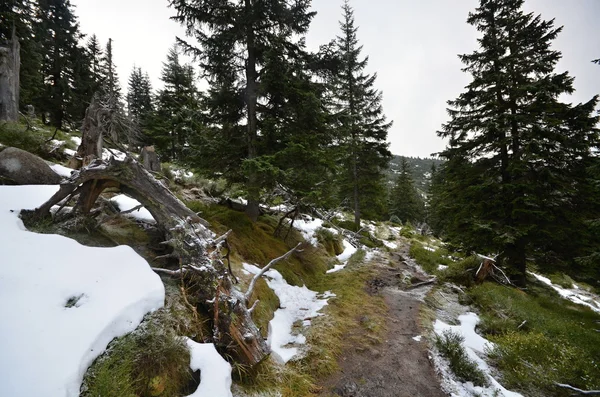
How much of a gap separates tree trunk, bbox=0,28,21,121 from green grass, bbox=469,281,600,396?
17323 millimetres

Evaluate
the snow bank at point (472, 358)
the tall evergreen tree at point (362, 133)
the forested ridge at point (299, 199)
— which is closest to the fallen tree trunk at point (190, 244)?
the forested ridge at point (299, 199)

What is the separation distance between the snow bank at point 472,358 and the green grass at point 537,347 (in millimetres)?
227

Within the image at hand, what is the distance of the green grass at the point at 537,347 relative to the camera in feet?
12.1

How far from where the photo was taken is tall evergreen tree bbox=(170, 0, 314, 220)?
760 centimetres

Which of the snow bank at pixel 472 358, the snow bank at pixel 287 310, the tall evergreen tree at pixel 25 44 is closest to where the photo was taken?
the snow bank at pixel 472 358

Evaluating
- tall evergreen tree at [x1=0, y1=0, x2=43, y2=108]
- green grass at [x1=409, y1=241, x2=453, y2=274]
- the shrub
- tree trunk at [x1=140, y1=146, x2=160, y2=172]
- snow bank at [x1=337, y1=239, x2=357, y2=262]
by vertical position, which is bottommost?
snow bank at [x1=337, y1=239, x2=357, y2=262]

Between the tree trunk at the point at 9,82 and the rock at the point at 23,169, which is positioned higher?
the tree trunk at the point at 9,82

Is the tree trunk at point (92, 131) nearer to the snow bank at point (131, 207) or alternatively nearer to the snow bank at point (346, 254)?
the snow bank at point (131, 207)

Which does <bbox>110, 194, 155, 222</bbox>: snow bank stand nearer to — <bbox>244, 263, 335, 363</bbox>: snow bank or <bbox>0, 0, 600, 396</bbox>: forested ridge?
<bbox>0, 0, 600, 396</bbox>: forested ridge

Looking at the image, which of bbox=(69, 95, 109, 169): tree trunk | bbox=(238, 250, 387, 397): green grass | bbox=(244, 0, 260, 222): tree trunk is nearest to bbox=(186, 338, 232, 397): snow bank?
bbox=(238, 250, 387, 397): green grass

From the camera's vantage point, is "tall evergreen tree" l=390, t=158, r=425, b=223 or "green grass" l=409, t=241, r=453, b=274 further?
"tall evergreen tree" l=390, t=158, r=425, b=223

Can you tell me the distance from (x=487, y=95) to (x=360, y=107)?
10.0m

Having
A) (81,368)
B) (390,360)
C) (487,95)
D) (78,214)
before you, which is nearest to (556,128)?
(487,95)

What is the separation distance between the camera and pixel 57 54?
19703mm
